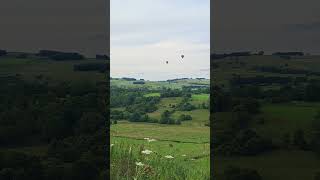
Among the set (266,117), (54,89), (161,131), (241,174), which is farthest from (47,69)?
(266,117)

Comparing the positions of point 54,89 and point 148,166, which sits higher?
point 54,89

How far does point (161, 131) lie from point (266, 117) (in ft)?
9.50

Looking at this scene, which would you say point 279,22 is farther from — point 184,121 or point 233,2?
point 184,121

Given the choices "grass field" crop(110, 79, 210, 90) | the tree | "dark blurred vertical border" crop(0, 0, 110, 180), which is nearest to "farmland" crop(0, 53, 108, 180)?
"dark blurred vertical border" crop(0, 0, 110, 180)

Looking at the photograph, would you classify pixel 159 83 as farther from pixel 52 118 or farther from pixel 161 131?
pixel 52 118

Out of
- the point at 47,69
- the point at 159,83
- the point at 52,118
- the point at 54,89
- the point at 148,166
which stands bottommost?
the point at 148,166

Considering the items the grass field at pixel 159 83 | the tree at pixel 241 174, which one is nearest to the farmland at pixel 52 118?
the tree at pixel 241 174

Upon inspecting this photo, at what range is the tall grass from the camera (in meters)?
8.55

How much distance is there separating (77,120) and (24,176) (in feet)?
3.73

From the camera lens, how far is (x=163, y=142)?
31.7 ft

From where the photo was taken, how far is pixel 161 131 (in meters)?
10.0

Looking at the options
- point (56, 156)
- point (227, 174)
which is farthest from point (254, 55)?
point (56, 156)

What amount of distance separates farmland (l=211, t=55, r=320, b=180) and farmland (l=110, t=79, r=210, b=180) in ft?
3.53

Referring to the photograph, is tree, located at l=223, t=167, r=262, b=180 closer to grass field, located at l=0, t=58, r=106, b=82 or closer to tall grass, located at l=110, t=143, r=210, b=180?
tall grass, located at l=110, t=143, r=210, b=180
